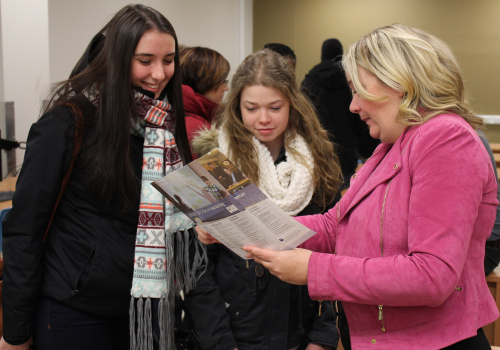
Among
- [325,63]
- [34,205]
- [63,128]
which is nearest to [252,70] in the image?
[63,128]

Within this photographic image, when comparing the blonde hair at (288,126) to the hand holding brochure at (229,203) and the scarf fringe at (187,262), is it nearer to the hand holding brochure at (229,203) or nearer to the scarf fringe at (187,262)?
the scarf fringe at (187,262)

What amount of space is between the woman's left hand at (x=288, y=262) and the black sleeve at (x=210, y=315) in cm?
46

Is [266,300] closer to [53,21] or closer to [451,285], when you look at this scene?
[451,285]

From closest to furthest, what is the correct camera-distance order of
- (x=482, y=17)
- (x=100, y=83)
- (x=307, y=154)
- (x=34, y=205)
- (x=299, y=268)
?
(x=299, y=268)
(x=34, y=205)
(x=100, y=83)
(x=307, y=154)
(x=482, y=17)

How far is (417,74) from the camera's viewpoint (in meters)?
1.04

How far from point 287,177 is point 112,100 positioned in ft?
2.08

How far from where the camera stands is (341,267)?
105 cm

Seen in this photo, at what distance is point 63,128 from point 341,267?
814mm

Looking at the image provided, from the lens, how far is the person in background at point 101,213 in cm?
138

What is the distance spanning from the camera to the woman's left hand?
1.11 m

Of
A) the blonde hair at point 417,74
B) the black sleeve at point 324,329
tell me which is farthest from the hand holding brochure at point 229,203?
the black sleeve at point 324,329

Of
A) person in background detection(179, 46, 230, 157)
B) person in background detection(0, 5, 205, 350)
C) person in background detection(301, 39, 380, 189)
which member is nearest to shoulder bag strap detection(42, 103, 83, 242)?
person in background detection(0, 5, 205, 350)

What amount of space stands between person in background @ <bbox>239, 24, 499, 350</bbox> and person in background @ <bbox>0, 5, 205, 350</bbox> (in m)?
0.54

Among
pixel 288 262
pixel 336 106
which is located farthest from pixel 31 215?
pixel 336 106
